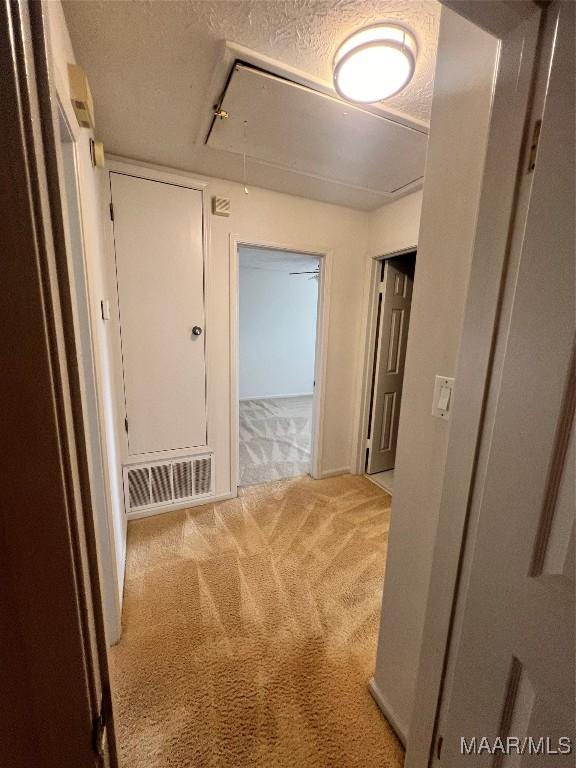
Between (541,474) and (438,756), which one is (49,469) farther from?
(438,756)

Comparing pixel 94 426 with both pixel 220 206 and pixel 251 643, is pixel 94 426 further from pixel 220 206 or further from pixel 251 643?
pixel 220 206

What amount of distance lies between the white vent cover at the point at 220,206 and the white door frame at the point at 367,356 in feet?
4.23

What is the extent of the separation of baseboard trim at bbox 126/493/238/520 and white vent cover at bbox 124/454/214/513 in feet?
0.08

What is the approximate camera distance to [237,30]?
1070 mm

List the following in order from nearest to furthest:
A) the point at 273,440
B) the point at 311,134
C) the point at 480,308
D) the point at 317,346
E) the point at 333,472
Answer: the point at 480,308, the point at 311,134, the point at 317,346, the point at 333,472, the point at 273,440

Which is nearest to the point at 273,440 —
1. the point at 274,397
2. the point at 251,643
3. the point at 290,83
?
the point at 274,397

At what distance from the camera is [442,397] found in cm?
92

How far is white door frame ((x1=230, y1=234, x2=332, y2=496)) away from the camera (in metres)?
2.30

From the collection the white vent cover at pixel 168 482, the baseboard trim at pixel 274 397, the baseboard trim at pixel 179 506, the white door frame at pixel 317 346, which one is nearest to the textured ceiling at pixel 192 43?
the white door frame at pixel 317 346

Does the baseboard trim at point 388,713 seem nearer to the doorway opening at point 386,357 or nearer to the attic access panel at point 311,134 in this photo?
the doorway opening at point 386,357

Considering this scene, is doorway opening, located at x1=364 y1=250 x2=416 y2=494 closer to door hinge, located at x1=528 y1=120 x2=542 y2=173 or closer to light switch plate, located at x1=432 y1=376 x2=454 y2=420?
light switch plate, located at x1=432 y1=376 x2=454 y2=420

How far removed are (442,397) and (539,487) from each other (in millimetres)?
441

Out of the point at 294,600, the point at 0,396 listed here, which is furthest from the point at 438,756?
the point at 0,396

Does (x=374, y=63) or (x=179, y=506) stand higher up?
(x=374, y=63)
